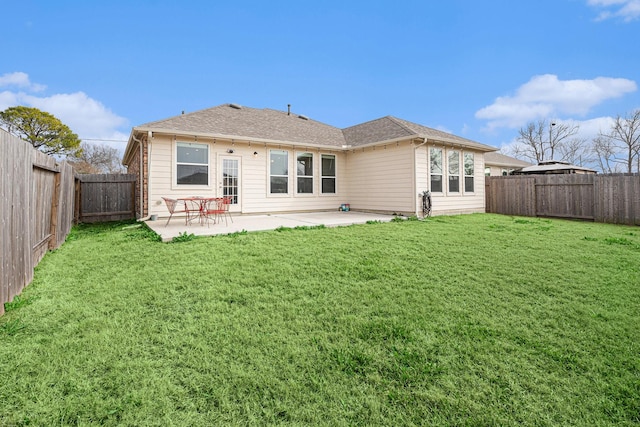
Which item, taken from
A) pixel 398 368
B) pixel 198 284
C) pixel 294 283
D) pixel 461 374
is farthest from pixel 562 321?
pixel 198 284

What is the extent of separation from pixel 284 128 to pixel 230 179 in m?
3.38

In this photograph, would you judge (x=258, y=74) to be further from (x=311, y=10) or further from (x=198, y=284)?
(x=198, y=284)

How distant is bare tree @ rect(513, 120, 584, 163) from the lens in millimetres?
29484

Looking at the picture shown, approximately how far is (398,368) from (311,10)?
49.8 ft

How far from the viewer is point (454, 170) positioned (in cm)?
1148

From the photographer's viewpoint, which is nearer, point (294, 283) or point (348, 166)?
point (294, 283)

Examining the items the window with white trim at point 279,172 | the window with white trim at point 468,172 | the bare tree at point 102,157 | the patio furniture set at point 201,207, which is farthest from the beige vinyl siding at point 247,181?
the bare tree at point 102,157

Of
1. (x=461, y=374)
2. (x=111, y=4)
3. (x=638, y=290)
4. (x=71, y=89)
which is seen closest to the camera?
(x=461, y=374)

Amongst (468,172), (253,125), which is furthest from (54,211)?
(468,172)

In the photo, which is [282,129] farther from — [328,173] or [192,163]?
[192,163]

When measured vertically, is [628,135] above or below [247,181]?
above

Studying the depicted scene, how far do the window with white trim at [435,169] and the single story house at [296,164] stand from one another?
36 millimetres

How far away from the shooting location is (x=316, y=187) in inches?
468

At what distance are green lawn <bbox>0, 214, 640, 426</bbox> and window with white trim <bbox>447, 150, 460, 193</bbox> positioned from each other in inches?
274
